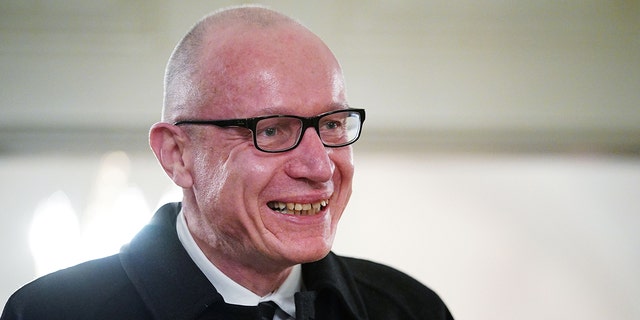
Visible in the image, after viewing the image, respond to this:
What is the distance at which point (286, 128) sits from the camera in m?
1.03

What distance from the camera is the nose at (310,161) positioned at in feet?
3.31

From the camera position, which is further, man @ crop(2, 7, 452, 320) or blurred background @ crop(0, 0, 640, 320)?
blurred background @ crop(0, 0, 640, 320)

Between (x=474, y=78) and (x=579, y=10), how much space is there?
47 centimetres

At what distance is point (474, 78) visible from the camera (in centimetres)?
267

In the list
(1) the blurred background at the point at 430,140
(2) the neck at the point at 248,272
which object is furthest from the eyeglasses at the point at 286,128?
(1) the blurred background at the point at 430,140

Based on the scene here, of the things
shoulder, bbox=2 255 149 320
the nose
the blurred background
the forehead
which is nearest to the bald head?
the forehead

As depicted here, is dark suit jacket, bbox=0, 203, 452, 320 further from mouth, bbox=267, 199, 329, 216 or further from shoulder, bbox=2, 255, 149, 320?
mouth, bbox=267, 199, 329, 216

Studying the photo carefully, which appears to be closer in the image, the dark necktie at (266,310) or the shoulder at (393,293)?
the dark necktie at (266,310)

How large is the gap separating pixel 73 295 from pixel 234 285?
23 centimetres

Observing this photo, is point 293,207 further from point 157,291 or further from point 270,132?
point 157,291

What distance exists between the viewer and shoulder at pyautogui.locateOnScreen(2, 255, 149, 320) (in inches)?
41.9

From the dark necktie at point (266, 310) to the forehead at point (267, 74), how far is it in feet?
0.91

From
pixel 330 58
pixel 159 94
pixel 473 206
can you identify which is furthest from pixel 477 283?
pixel 330 58

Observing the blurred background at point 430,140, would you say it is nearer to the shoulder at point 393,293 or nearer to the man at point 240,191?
the shoulder at point 393,293
